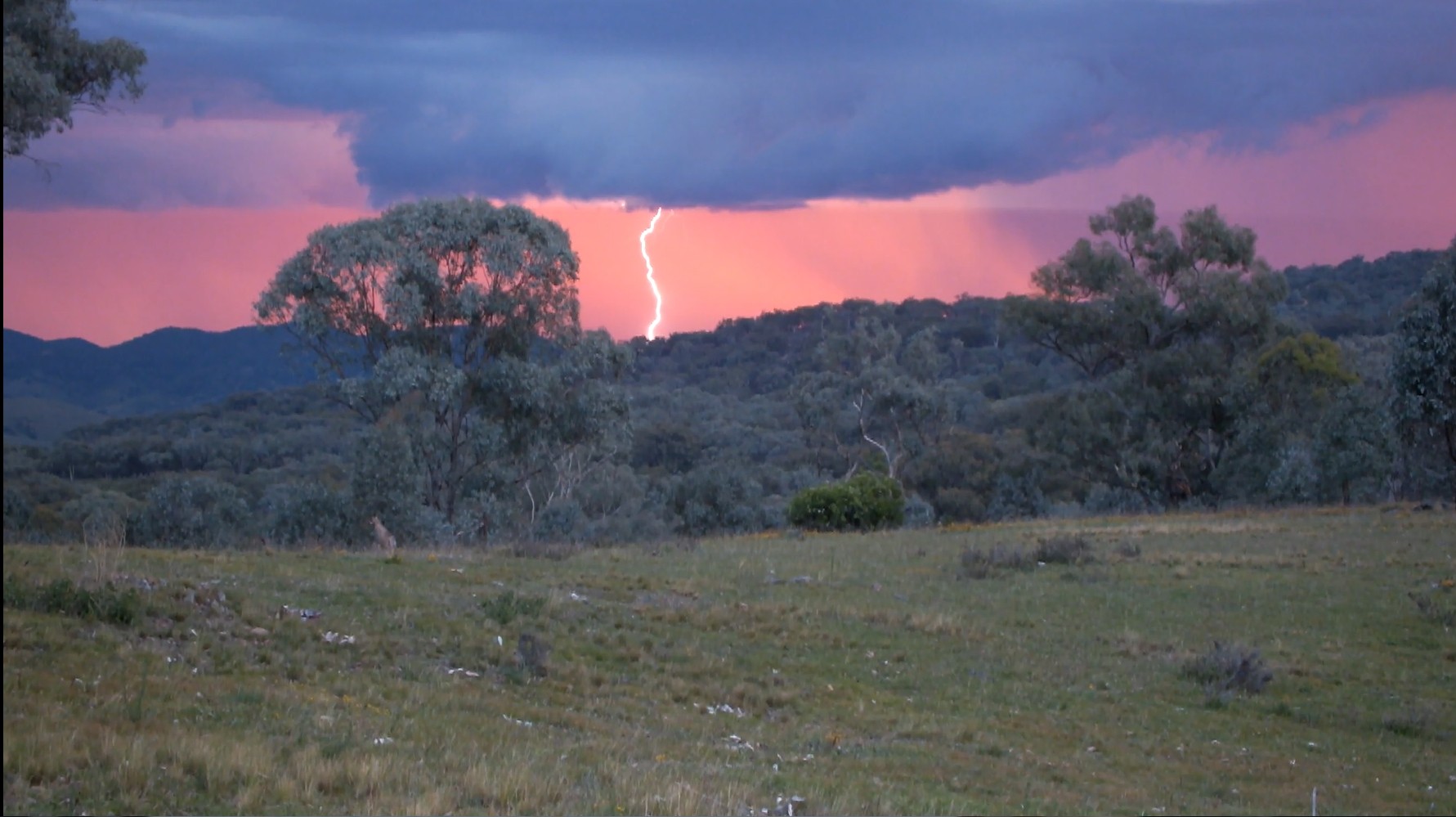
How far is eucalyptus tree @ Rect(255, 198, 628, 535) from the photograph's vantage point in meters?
31.6

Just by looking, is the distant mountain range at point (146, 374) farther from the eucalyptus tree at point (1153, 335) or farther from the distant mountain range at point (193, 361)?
the eucalyptus tree at point (1153, 335)

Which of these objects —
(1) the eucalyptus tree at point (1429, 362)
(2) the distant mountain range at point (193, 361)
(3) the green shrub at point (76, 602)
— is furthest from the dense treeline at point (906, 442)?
(3) the green shrub at point (76, 602)

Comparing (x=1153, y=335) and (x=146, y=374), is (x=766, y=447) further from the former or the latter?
(x=146, y=374)

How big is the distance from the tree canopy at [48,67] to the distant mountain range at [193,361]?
7.39ft

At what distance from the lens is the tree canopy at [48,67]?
1137cm

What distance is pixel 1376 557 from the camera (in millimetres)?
24406

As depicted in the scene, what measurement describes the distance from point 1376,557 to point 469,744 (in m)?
22.3

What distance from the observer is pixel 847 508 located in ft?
125

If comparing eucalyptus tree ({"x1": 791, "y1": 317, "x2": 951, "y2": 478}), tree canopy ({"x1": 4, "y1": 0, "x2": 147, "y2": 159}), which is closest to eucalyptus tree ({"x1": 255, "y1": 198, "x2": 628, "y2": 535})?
tree canopy ({"x1": 4, "y1": 0, "x2": 147, "y2": 159})

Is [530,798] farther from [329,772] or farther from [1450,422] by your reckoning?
[1450,422]

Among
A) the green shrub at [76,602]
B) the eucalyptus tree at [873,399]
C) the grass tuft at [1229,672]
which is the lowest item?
the grass tuft at [1229,672]

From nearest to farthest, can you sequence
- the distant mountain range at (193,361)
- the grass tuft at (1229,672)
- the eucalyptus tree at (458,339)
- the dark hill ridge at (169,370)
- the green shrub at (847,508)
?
1. the grass tuft at (1229,672)
2. the distant mountain range at (193,361)
3. the eucalyptus tree at (458,339)
4. the dark hill ridge at (169,370)
5. the green shrub at (847,508)

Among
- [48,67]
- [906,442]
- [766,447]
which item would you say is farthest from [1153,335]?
[48,67]

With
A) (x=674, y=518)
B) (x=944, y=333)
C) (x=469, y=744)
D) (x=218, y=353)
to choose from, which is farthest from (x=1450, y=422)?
(x=944, y=333)
